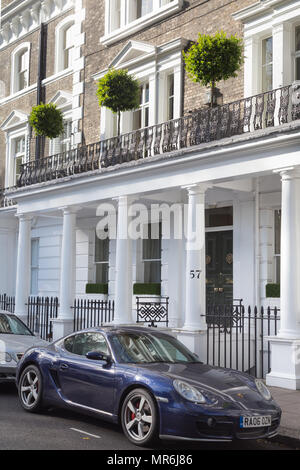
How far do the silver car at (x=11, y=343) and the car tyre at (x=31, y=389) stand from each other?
4.26 ft

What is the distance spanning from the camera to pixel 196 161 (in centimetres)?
1318

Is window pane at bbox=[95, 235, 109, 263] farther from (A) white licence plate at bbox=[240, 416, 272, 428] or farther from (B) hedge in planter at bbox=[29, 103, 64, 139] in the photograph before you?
(A) white licence plate at bbox=[240, 416, 272, 428]

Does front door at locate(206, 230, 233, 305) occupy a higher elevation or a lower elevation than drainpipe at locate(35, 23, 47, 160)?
lower

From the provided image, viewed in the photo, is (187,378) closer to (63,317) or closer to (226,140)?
(226,140)

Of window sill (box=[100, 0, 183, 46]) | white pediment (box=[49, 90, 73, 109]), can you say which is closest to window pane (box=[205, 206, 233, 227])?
window sill (box=[100, 0, 183, 46])

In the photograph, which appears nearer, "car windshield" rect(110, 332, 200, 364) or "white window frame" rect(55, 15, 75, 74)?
"car windshield" rect(110, 332, 200, 364)

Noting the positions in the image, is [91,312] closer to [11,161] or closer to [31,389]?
[31,389]

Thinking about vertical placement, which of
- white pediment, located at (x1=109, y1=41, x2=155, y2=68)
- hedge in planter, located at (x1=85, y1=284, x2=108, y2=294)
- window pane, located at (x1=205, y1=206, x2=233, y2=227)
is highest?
white pediment, located at (x1=109, y1=41, x2=155, y2=68)

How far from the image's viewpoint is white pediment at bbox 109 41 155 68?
17.3 metres

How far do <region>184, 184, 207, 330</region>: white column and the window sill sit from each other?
616cm

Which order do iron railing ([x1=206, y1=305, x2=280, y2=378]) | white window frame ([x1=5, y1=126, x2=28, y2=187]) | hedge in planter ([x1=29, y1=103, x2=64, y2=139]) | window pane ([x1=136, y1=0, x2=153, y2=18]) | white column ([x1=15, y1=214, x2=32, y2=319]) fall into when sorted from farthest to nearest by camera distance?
white window frame ([x1=5, y1=126, x2=28, y2=187]) < hedge in planter ([x1=29, y1=103, x2=64, y2=139]) < white column ([x1=15, y1=214, x2=32, y2=319]) < window pane ([x1=136, y1=0, x2=153, y2=18]) < iron railing ([x1=206, y1=305, x2=280, y2=378])

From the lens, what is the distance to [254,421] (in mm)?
6898

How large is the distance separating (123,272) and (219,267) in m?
2.70
